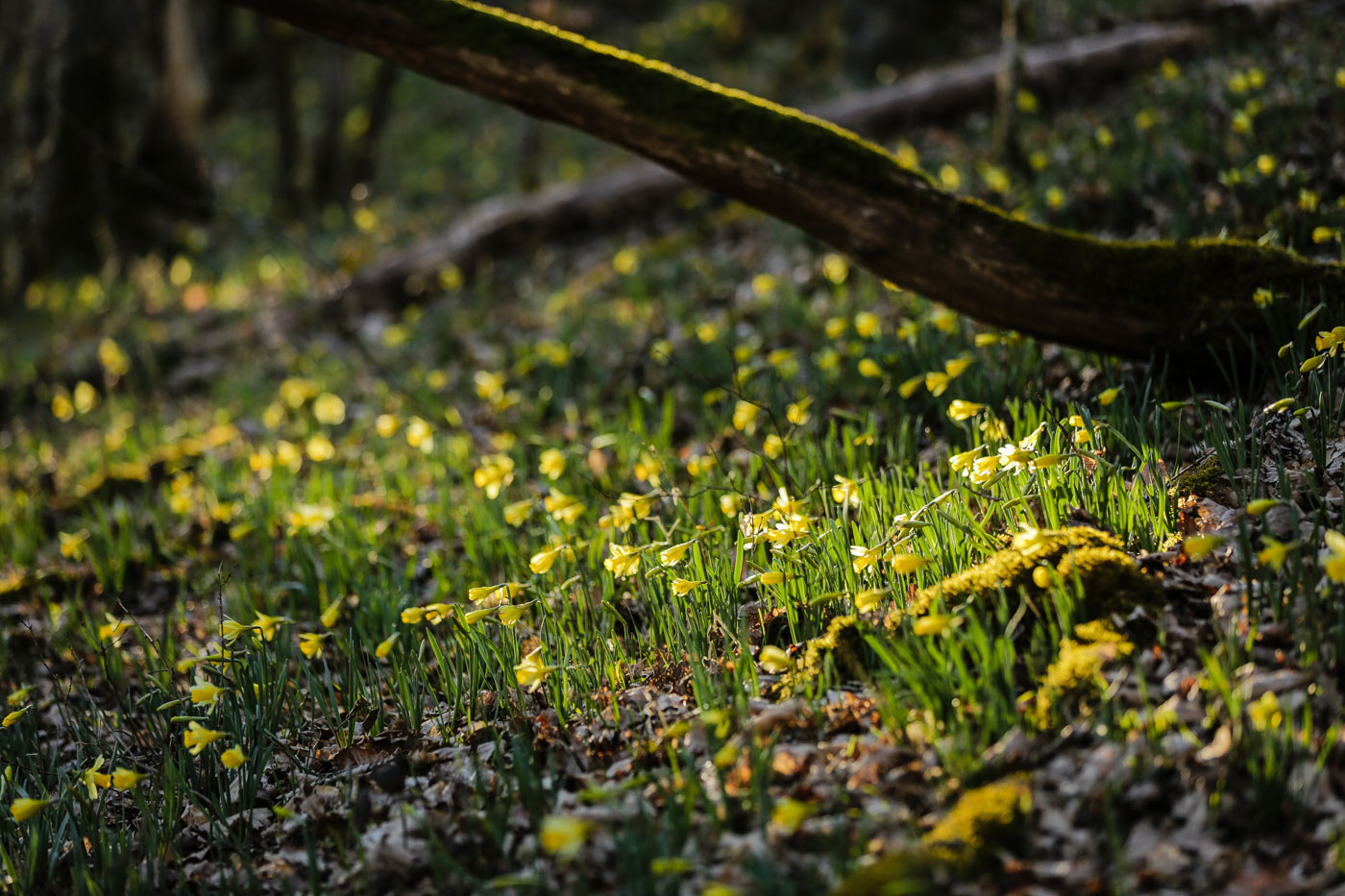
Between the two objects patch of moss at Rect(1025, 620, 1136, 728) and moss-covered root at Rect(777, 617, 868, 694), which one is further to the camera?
moss-covered root at Rect(777, 617, 868, 694)

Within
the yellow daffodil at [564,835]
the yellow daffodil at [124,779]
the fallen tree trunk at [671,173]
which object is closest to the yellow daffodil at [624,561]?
the yellow daffodil at [564,835]

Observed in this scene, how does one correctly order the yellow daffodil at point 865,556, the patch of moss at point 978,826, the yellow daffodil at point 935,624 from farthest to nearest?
the yellow daffodil at point 865,556 → the yellow daffodil at point 935,624 → the patch of moss at point 978,826

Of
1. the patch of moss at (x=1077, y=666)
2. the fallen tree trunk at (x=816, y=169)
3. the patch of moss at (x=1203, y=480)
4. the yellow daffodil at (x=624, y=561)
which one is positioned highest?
the fallen tree trunk at (x=816, y=169)

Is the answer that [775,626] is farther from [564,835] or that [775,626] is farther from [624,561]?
[564,835]

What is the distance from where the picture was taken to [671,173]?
671 cm

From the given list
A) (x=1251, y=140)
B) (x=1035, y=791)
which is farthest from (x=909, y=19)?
(x=1035, y=791)

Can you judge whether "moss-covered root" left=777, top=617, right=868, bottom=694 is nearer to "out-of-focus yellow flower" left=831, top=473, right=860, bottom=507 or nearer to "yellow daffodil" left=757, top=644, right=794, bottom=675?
"yellow daffodil" left=757, top=644, right=794, bottom=675

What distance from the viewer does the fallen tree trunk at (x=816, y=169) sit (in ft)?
10.3

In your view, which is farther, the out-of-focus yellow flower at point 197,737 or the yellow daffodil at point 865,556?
the yellow daffodil at point 865,556

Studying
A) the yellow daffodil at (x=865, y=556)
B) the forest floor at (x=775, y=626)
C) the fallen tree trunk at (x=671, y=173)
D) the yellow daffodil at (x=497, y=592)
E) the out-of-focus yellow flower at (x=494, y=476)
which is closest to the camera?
the forest floor at (x=775, y=626)

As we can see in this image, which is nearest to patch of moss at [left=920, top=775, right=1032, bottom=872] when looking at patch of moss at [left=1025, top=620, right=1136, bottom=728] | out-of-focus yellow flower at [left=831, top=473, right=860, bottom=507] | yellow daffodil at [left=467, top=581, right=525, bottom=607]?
patch of moss at [left=1025, top=620, right=1136, bottom=728]

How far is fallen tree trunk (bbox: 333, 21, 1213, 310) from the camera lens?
6.58 m

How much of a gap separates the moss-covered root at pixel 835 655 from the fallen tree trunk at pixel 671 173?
17.0 ft

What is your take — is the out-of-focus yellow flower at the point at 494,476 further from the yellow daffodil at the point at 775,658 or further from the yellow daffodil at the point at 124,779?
the yellow daffodil at the point at 775,658
